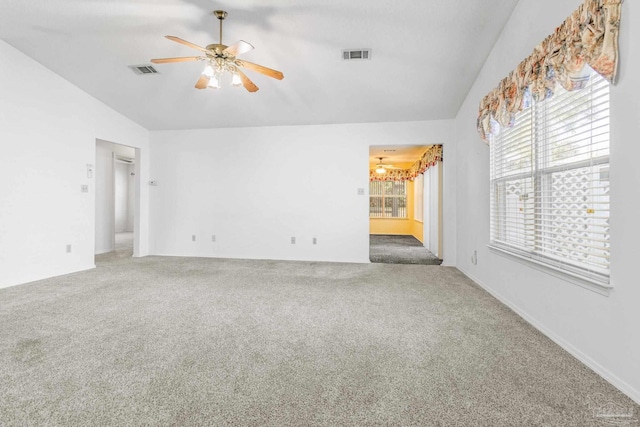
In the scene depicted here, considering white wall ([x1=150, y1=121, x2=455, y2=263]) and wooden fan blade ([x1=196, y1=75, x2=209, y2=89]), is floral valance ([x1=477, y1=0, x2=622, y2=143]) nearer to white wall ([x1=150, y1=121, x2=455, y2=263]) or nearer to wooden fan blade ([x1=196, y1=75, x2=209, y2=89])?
white wall ([x1=150, y1=121, x2=455, y2=263])

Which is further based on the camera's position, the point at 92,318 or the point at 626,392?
the point at 92,318

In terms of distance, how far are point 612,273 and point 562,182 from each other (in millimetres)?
809

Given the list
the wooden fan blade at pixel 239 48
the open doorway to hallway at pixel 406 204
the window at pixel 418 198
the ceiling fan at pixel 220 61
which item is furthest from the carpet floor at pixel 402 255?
the wooden fan blade at pixel 239 48

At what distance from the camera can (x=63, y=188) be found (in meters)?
4.38

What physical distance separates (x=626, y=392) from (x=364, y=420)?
4.64ft

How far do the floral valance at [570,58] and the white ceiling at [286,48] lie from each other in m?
0.92

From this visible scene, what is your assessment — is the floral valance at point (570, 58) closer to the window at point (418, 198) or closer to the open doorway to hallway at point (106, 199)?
the window at point (418, 198)

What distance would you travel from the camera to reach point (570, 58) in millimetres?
1891

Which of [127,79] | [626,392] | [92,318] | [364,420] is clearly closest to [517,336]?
[626,392]

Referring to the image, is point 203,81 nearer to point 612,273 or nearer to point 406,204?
point 612,273

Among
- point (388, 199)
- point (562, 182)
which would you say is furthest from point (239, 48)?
point (388, 199)

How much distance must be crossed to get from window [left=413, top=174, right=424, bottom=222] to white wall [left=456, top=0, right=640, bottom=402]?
5.19m

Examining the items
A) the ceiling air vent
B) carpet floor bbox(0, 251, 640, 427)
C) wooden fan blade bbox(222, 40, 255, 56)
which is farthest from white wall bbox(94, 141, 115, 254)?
wooden fan blade bbox(222, 40, 255, 56)

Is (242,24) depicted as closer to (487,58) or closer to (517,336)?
(487,58)
